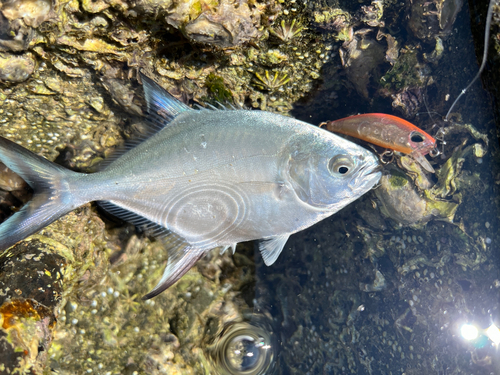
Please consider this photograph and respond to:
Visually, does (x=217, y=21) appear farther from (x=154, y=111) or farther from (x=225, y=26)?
(x=154, y=111)

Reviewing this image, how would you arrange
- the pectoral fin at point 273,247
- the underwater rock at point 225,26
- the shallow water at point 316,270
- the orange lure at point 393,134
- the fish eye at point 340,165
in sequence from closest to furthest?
1. the fish eye at point 340,165
2. the underwater rock at point 225,26
3. the pectoral fin at point 273,247
4. the shallow water at point 316,270
5. the orange lure at point 393,134

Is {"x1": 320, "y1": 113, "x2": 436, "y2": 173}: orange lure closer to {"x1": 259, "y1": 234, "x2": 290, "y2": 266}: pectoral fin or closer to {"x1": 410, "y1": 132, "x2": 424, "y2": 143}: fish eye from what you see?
{"x1": 410, "y1": 132, "x2": 424, "y2": 143}: fish eye

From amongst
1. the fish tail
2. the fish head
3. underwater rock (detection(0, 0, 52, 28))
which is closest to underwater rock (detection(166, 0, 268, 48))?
underwater rock (detection(0, 0, 52, 28))

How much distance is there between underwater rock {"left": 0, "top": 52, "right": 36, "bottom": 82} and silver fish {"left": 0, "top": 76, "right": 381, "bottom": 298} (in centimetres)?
52

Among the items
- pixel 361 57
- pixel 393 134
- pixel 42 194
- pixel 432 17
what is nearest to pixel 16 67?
pixel 42 194

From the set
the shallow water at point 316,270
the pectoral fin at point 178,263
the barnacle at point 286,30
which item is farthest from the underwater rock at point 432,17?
the pectoral fin at point 178,263

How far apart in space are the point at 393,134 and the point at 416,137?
201 mm

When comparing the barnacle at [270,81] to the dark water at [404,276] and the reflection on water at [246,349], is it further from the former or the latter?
the reflection on water at [246,349]

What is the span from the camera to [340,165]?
4.71 feet

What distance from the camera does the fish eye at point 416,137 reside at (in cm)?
206

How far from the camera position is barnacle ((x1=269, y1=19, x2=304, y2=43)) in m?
1.80

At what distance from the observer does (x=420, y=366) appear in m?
2.27

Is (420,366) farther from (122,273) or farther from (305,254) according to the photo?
(122,273)

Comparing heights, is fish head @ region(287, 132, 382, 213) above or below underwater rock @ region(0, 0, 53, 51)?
below
